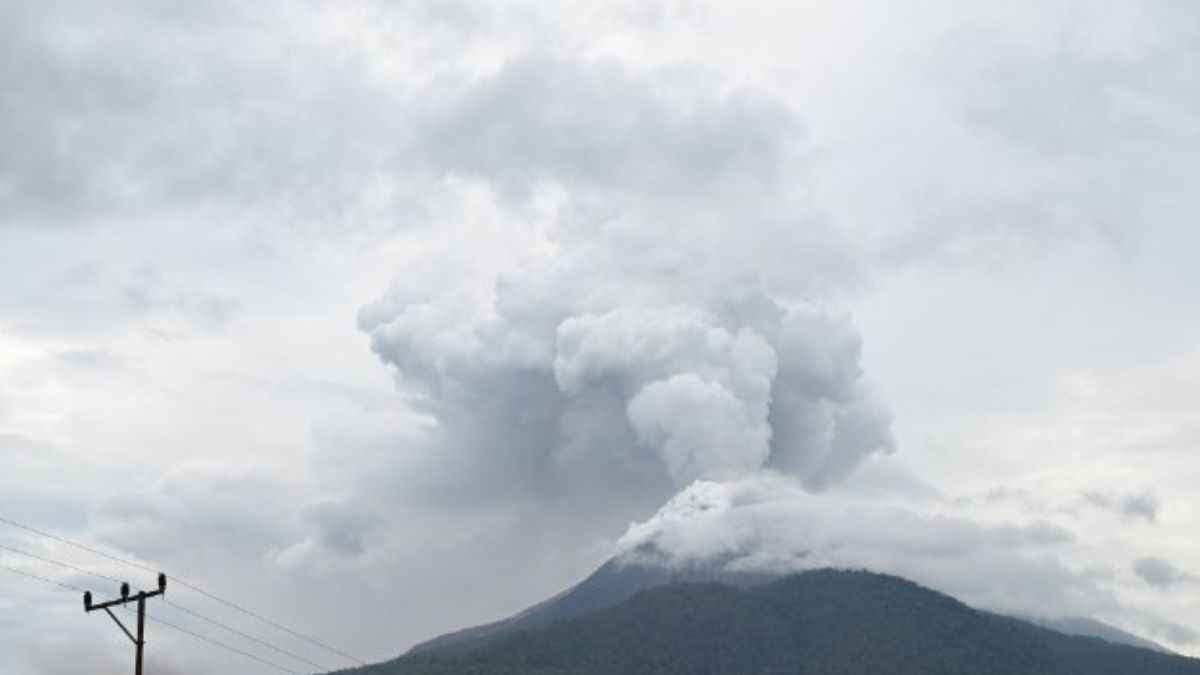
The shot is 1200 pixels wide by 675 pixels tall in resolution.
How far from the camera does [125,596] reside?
70875 mm

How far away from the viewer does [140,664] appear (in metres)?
68.1

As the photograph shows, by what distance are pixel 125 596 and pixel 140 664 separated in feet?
13.6
